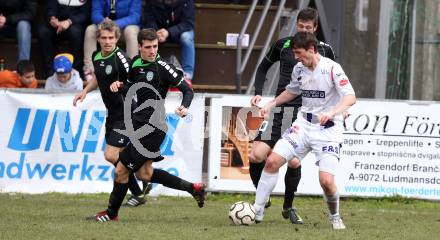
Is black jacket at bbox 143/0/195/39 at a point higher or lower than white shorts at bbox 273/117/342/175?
higher

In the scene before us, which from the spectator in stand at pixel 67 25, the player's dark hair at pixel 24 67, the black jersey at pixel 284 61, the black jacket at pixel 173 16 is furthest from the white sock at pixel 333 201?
the spectator in stand at pixel 67 25

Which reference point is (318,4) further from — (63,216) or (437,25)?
(63,216)

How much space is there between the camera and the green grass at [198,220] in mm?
9773

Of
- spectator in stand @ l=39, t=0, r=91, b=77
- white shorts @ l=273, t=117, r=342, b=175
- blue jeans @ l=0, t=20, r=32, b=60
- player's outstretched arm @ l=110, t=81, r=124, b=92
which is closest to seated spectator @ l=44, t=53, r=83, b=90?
spectator in stand @ l=39, t=0, r=91, b=77

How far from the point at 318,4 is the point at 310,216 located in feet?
20.7

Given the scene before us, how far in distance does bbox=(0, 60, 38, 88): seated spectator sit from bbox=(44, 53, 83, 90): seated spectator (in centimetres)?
25

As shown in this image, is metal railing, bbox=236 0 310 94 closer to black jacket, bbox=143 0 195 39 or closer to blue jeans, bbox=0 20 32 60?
black jacket, bbox=143 0 195 39

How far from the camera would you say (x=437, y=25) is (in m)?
16.8

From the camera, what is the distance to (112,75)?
12070 mm

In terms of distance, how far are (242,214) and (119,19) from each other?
596cm

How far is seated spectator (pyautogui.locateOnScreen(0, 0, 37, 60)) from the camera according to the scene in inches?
619

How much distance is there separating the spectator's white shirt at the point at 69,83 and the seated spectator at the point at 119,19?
756mm

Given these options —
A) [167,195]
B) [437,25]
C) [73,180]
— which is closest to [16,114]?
[73,180]

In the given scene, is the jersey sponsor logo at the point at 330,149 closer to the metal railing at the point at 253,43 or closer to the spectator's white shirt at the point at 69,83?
the spectator's white shirt at the point at 69,83
